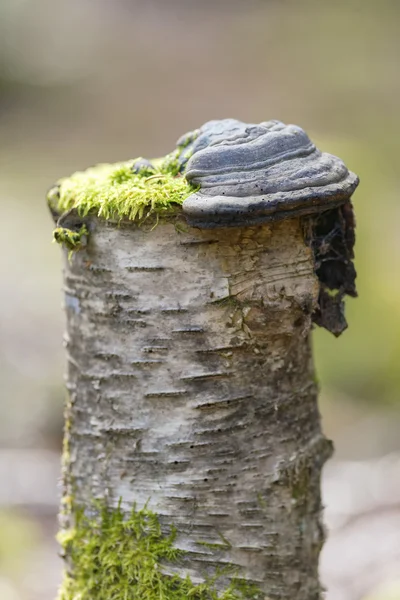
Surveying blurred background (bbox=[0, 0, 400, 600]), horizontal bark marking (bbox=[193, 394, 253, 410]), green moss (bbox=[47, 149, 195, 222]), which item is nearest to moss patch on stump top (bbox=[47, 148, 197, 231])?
green moss (bbox=[47, 149, 195, 222])

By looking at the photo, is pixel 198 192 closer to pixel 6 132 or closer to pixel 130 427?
pixel 130 427

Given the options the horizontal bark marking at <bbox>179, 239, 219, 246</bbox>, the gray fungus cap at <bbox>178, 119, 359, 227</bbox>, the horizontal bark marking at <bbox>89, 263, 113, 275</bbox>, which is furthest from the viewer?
the horizontal bark marking at <bbox>89, 263, 113, 275</bbox>

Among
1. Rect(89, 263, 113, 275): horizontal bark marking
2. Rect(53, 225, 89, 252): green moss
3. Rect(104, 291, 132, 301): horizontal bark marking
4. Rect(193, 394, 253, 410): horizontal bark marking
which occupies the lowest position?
Rect(193, 394, 253, 410): horizontal bark marking

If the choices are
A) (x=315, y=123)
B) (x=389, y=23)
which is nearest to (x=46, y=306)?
(x=315, y=123)

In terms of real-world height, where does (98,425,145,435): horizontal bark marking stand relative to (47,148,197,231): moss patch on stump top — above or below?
below

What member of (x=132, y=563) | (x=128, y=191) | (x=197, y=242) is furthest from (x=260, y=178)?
(x=132, y=563)

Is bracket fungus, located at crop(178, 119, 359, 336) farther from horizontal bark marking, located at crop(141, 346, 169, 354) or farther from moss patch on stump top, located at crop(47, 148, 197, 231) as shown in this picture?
horizontal bark marking, located at crop(141, 346, 169, 354)

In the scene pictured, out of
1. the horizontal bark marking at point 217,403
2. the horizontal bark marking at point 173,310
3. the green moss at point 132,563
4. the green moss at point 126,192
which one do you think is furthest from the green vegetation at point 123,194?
the green moss at point 132,563
